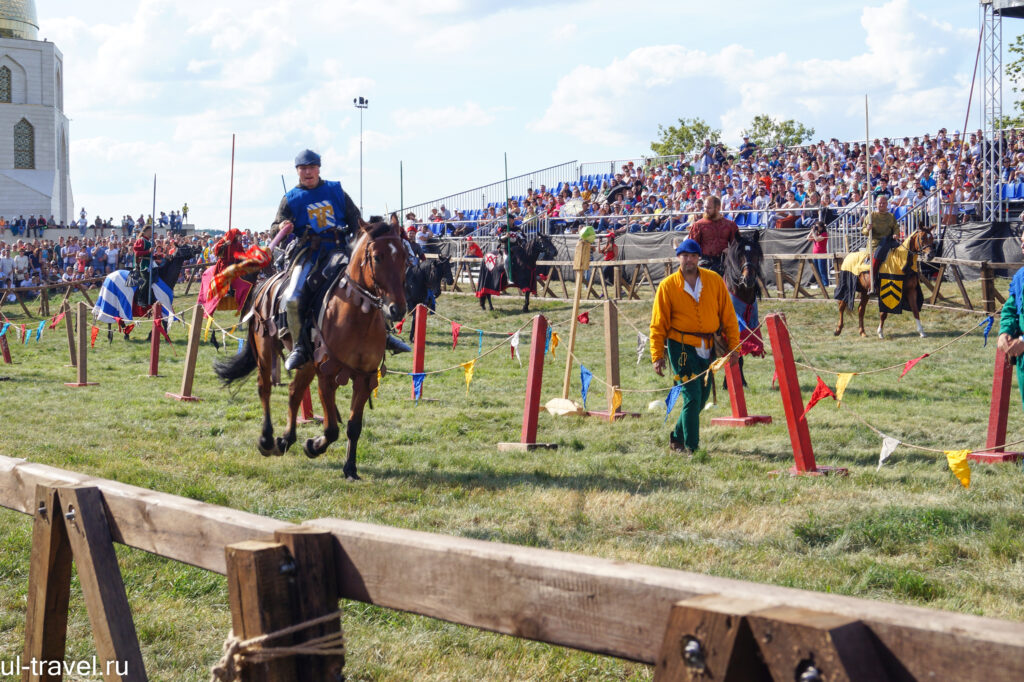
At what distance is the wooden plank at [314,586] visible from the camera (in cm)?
260

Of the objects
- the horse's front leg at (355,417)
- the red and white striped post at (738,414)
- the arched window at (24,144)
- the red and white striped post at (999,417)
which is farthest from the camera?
the arched window at (24,144)

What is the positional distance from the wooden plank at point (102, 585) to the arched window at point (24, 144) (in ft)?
258

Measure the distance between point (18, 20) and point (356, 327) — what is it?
257 ft

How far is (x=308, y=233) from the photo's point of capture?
9.38 metres

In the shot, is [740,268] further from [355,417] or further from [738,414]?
[355,417]

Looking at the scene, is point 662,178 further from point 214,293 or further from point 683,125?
point 683,125

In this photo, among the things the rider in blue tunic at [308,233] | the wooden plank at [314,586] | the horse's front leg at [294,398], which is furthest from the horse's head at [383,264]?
the wooden plank at [314,586]

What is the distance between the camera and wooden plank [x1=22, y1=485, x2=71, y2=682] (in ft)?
11.2

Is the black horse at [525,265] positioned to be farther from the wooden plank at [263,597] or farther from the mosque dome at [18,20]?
the mosque dome at [18,20]

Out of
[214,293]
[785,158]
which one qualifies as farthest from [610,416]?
[785,158]

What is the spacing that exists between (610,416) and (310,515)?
4565mm

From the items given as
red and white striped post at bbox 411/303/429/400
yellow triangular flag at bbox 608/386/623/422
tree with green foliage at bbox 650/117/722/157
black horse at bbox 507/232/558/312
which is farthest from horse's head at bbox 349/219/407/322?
tree with green foliage at bbox 650/117/722/157

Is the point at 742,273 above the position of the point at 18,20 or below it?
→ below

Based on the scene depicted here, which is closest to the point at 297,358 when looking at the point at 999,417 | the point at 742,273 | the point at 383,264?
the point at 383,264
